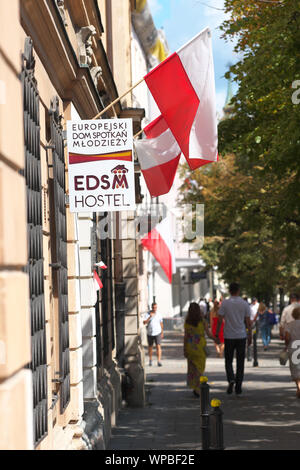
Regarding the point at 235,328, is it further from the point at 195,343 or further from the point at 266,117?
the point at 266,117

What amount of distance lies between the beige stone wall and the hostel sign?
15.7 ft

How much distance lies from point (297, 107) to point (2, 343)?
31.2ft

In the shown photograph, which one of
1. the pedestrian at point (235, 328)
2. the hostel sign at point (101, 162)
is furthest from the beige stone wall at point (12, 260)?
the pedestrian at point (235, 328)

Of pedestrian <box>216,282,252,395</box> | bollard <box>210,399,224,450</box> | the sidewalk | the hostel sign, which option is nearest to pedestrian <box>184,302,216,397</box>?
the sidewalk

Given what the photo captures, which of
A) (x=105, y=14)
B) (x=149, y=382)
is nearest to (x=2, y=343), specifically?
(x=105, y=14)

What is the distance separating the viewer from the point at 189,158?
8703 mm

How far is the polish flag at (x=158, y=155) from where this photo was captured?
966cm

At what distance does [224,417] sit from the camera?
1368cm

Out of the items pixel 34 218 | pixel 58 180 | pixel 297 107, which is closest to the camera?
pixel 34 218

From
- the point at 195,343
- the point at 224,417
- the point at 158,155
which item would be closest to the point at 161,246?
the point at 195,343

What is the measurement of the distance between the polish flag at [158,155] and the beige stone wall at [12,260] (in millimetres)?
6055

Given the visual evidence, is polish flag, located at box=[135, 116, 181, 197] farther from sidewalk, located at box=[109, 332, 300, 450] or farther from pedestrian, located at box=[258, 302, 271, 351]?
pedestrian, located at box=[258, 302, 271, 351]

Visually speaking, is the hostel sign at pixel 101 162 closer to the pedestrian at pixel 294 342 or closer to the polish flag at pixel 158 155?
the polish flag at pixel 158 155

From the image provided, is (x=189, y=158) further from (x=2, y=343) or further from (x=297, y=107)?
(x=2, y=343)
